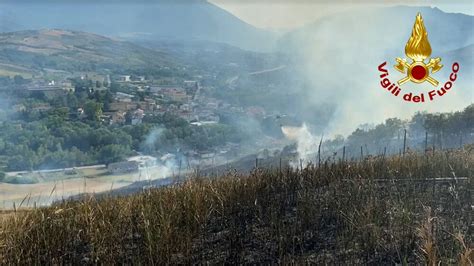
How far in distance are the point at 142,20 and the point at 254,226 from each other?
49569 millimetres

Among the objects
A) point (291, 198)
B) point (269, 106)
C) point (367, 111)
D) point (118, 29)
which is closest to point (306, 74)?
point (269, 106)

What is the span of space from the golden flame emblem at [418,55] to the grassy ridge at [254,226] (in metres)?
2.16

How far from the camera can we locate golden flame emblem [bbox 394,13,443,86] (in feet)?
20.1

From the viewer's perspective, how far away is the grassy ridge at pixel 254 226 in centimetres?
319

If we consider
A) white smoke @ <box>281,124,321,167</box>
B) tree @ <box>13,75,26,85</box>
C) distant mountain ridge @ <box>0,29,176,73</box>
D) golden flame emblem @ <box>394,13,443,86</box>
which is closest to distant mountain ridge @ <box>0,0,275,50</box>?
distant mountain ridge @ <box>0,29,176,73</box>

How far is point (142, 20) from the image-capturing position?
2004 inches

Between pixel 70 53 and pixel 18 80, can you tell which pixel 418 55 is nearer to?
pixel 18 80

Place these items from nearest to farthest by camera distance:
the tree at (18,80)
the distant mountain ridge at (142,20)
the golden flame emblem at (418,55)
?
1. the golden flame emblem at (418,55)
2. the tree at (18,80)
3. the distant mountain ridge at (142,20)

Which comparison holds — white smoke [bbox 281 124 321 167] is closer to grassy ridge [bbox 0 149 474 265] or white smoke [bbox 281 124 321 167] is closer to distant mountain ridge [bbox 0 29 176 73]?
distant mountain ridge [bbox 0 29 176 73]

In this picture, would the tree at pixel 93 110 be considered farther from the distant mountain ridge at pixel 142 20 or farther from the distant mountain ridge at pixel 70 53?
the distant mountain ridge at pixel 142 20

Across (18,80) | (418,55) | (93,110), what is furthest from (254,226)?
(18,80)

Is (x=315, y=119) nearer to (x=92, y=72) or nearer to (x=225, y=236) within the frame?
(x=92, y=72)

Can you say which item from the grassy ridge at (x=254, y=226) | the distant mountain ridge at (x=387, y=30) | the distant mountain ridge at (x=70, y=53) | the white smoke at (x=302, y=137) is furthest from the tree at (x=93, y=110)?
the grassy ridge at (x=254, y=226)

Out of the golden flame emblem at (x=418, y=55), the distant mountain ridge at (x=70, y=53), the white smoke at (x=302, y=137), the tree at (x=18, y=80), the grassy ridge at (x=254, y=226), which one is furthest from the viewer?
the distant mountain ridge at (x=70, y=53)
